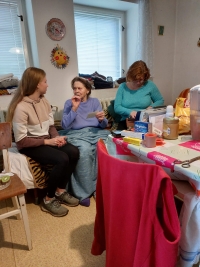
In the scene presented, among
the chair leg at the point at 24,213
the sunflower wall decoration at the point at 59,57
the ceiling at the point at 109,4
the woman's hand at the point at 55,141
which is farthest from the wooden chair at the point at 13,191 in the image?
the ceiling at the point at 109,4

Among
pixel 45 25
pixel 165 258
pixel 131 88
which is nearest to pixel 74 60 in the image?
pixel 45 25

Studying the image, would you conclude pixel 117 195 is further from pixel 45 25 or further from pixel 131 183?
pixel 45 25

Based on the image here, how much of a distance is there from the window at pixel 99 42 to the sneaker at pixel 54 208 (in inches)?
76.9

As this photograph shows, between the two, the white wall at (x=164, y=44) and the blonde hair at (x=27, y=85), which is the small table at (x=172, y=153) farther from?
the white wall at (x=164, y=44)

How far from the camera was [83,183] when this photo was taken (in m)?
1.78

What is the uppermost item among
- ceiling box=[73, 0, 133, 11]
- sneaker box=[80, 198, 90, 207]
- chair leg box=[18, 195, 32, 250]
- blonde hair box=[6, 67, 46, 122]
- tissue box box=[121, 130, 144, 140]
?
ceiling box=[73, 0, 133, 11]

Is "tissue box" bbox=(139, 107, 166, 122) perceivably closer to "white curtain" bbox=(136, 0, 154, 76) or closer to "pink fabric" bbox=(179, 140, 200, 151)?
"pink fabric" bbox=(179, 140, 200, 151)

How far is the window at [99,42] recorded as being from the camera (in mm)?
2809

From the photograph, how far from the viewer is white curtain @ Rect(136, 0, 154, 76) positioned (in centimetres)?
272

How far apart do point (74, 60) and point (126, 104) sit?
0.98m

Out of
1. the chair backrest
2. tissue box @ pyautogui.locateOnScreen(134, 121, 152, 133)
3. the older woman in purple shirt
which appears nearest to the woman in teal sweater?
the older woman in purple shirt

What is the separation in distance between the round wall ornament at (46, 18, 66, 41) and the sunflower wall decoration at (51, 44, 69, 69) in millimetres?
114

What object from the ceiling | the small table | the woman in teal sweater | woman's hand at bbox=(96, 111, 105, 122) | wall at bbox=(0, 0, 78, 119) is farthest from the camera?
the ceiling

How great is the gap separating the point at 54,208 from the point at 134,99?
51.1 inches
